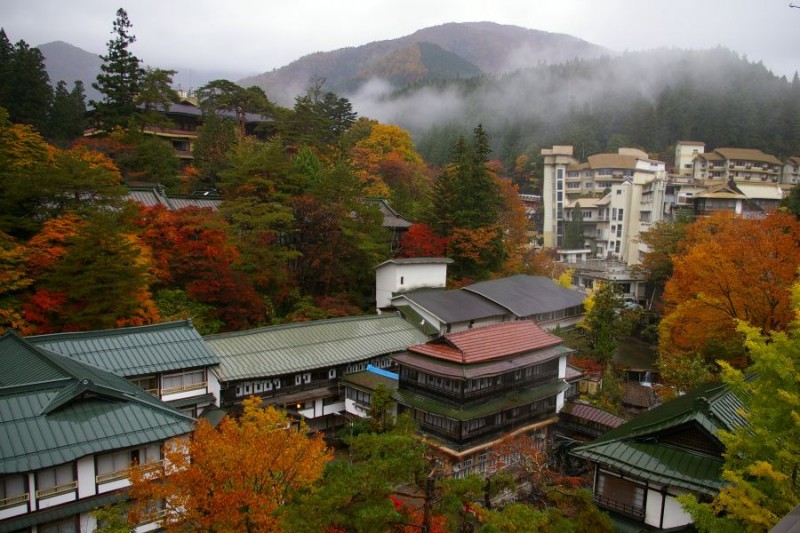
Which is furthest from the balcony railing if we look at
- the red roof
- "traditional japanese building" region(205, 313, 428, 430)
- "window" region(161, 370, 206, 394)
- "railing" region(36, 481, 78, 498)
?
"railing" region(36, 481, 78, 498)

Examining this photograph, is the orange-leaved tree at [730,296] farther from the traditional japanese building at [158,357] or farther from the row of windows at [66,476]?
the row of windows at [66,476]

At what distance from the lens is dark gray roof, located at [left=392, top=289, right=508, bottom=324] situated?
30203 mm

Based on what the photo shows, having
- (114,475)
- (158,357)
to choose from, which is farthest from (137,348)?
(114,475)

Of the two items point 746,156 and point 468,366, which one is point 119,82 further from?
point 746,156

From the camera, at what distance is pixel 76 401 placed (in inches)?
599

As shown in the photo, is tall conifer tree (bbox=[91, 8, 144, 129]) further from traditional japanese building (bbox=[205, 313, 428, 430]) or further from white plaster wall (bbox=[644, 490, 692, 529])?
white plaster wall (bbox=[644, 490, 692, 529])

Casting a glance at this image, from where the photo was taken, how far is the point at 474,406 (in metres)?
21.2

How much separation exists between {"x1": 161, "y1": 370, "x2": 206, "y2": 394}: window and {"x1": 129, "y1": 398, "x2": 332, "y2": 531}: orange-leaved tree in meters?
6.74

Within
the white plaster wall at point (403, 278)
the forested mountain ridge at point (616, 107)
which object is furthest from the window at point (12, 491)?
the forested mountain ridge at point (616, 107)

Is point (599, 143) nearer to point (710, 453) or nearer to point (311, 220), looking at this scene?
point (311, 220)

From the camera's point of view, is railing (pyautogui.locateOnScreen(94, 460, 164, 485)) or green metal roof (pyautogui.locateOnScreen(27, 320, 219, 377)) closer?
railing (pyautogui.locateOnScreen(94, 460, 164, 485))

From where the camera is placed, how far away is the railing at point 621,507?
15.5 metres

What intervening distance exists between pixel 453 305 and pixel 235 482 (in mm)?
20798

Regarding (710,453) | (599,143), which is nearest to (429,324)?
(710,453)
